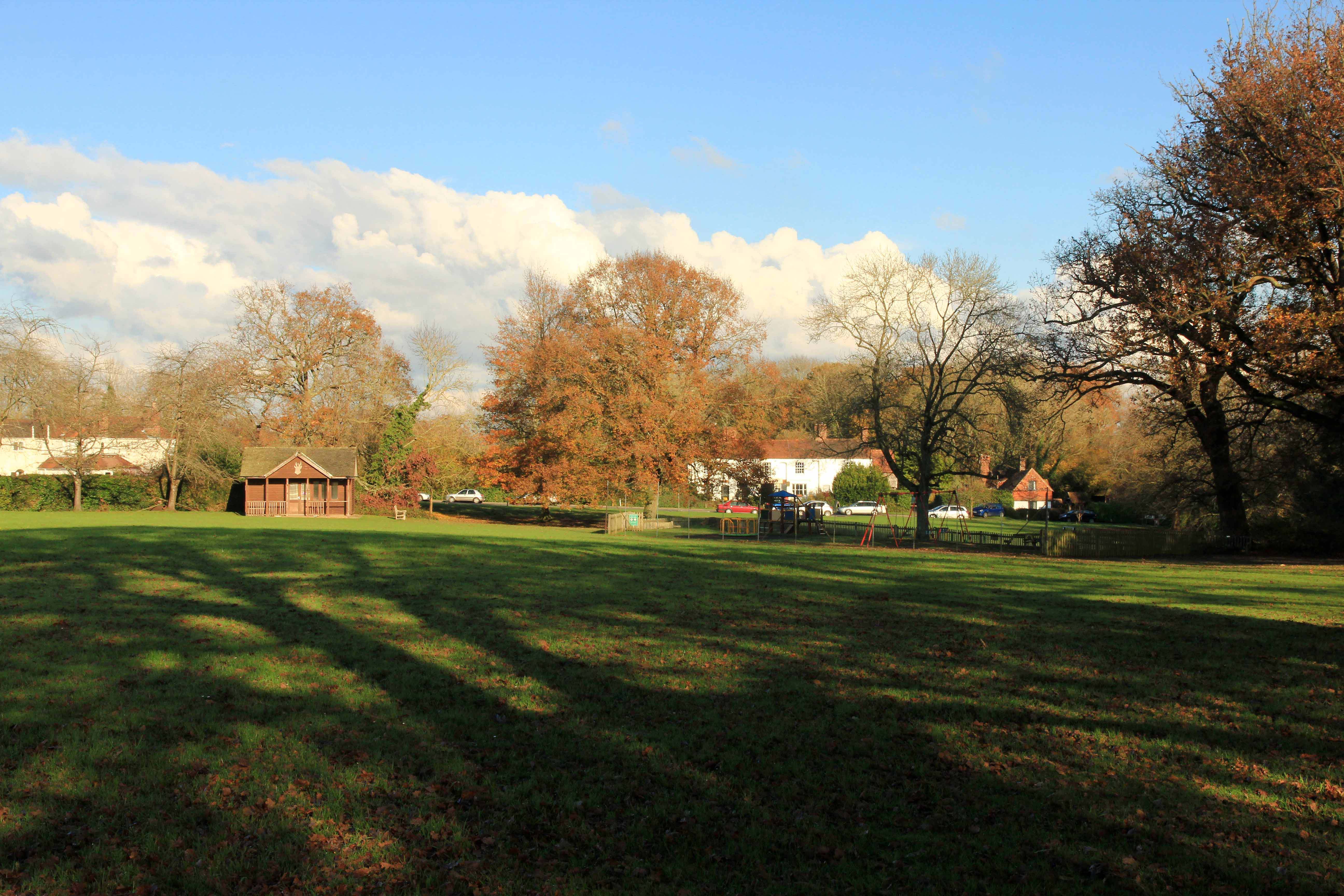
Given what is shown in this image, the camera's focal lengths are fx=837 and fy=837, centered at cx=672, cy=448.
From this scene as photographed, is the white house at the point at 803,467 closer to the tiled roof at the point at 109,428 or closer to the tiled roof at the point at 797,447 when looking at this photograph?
the tiled roof at the point at 797,447

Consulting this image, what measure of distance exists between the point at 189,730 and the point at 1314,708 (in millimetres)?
10610

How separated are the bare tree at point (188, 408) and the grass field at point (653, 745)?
40.9m

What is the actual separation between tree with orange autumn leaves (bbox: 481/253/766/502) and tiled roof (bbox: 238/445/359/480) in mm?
8376

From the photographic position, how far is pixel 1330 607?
1528 centimetres

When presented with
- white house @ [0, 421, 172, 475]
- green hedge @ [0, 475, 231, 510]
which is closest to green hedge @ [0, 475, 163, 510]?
green hedge @ [0, 475, 231, 510]

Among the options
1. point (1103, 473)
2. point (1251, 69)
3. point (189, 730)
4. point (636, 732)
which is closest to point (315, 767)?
point (189, 730)

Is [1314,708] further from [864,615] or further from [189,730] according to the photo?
[189,730]

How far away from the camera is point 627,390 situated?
4594 centimetres

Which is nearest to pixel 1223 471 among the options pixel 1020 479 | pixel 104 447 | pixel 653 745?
pixel 653 745

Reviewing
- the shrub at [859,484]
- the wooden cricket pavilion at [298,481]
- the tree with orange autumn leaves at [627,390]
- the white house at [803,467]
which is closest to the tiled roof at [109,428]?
the wooden cricket pavilion at [298,481]

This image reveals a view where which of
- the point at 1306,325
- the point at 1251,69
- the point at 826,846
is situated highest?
the point at 1251,69

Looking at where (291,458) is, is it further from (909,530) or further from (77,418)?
(909,530)

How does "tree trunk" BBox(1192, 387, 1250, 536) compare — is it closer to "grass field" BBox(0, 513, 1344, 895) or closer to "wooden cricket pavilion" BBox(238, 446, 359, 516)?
"grass field" BBox(0, 513, 1344, 895)

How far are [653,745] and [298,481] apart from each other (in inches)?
1944
